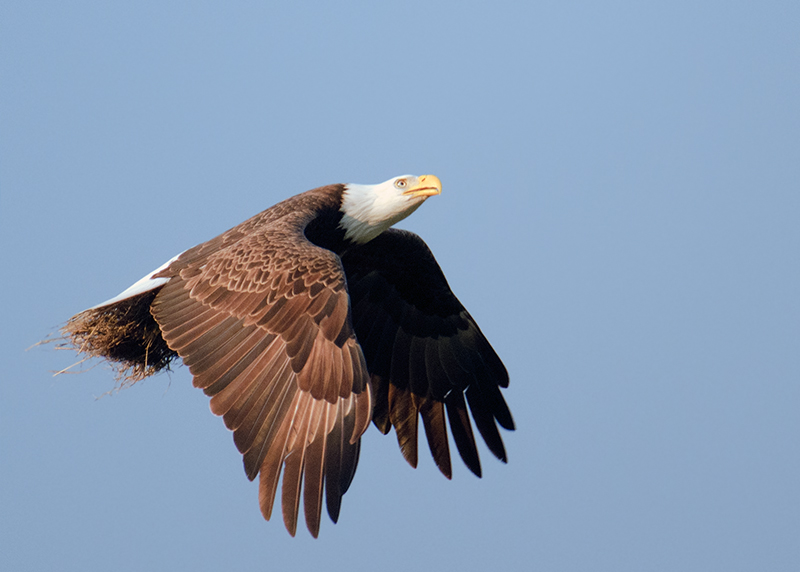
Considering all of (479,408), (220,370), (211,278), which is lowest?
(479,408)

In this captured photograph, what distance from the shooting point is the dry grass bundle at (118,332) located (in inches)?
263

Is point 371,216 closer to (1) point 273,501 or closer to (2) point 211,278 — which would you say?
(2) point 211,278

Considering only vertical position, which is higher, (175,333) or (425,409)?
(175,333)

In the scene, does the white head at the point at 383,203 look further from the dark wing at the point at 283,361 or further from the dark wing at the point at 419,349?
the dark wing at the point at 283,361

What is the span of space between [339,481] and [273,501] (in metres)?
0.36

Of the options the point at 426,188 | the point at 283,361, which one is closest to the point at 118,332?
the point at 283,361

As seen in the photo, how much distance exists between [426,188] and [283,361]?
222cm

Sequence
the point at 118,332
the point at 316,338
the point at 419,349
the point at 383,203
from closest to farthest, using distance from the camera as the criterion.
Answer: the point at 316,338
the point at 118,332
the point at 383,203
the point at 419,349

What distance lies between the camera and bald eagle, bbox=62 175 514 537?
532 centimetres

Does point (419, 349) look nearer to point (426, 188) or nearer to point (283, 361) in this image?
point (426, 188)

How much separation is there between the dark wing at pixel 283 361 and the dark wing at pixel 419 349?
1.72 metres

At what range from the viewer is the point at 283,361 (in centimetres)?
555

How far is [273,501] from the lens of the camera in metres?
5.18

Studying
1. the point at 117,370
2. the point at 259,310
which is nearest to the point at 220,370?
the point at 259,310
